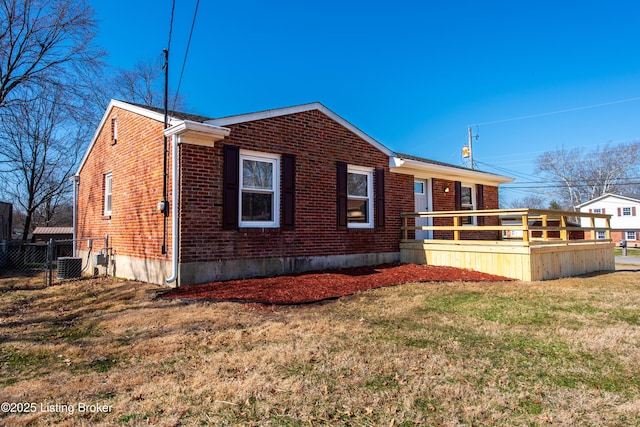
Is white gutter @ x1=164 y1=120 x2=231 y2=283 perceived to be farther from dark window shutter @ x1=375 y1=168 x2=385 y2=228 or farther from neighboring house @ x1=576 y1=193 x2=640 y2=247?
neighboring house @ x1=576 y1=193 x2=640 y2=247

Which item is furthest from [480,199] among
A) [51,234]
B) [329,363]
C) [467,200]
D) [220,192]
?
[51,234]

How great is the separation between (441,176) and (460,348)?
938 cm

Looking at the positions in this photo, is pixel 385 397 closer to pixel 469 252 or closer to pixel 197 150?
pixel 197 150

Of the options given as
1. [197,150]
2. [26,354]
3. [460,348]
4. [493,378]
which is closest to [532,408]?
[493,378]

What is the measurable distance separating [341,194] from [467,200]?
6236 millimetres

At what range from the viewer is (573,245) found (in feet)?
33.1

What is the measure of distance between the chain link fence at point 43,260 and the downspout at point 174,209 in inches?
133

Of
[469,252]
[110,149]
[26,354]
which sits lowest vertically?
[26,354]

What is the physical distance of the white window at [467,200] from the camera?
539 inches

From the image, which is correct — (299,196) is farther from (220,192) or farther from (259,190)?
(220,192)


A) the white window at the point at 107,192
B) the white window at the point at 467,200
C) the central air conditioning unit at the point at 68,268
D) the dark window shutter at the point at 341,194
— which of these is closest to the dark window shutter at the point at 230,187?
the dark window shutter at the point at 341,194

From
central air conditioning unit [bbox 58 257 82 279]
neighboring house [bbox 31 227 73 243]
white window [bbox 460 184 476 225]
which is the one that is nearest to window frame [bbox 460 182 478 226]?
white window [bbox 460 184 476 225]

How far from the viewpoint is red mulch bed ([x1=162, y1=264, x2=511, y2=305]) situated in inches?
250

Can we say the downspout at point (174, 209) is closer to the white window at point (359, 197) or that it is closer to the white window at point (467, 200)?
the white window at point (359, 197)
